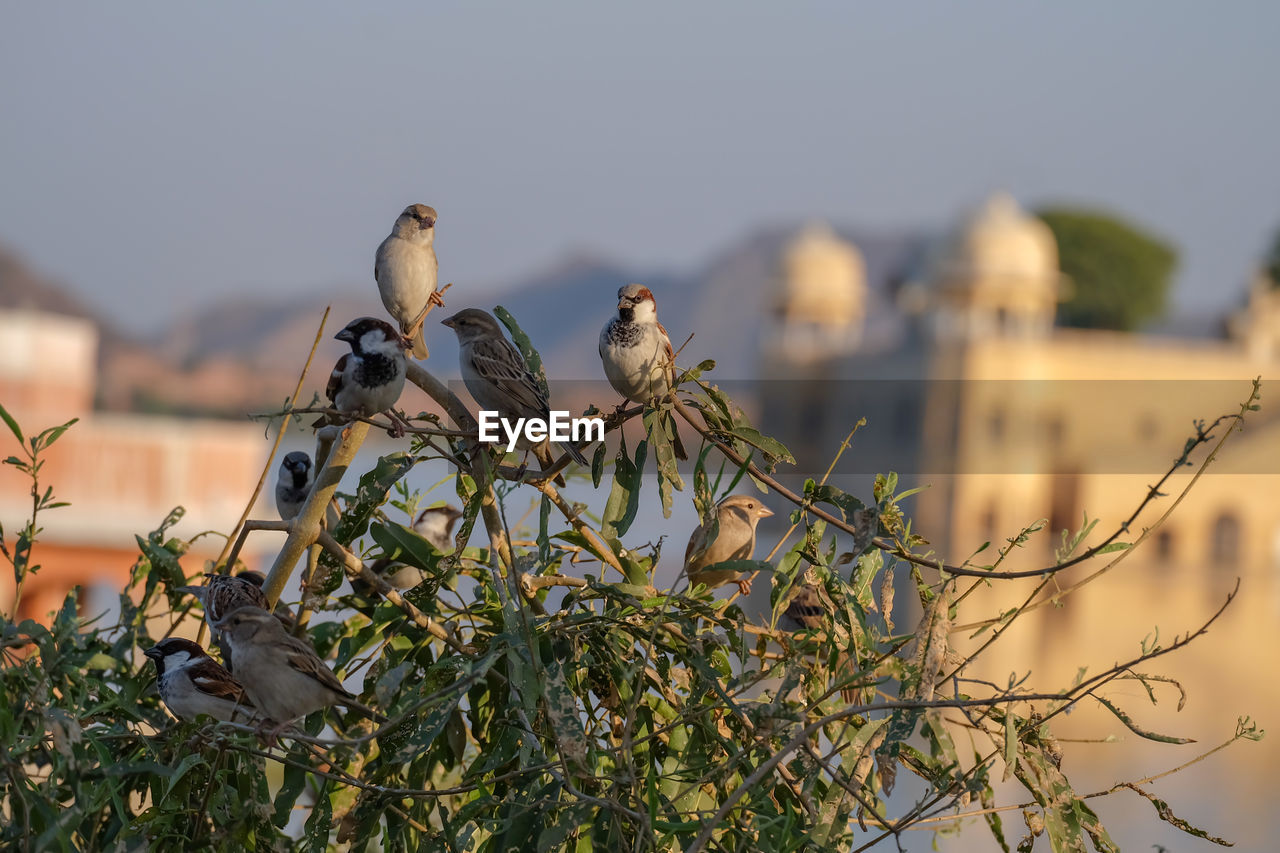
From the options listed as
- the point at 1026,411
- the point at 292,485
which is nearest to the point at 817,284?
the point at 1026,411

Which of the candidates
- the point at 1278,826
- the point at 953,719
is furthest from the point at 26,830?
the point at 1278,826

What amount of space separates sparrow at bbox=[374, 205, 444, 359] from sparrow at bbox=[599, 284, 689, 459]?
1.09 ft

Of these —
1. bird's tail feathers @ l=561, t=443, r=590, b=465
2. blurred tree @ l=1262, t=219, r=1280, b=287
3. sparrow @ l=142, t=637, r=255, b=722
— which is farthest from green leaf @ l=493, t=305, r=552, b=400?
blurred tree @ l=1262, t=219, r=1280, b=287

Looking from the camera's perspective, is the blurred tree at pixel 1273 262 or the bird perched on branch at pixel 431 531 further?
the blurred tree at pixel 1273 262

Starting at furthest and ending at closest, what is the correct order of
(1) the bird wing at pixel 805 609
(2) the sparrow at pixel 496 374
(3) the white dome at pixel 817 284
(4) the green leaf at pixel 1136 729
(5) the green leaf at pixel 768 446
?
(3) the white dome at pixel 817 284 → (1) the bird wing at pixel 805 609 → (2) the sparrow at pixel 496 374 → (5) the green leaf at pixel 768 446 → (4) the green leaf at pixel 1136 729

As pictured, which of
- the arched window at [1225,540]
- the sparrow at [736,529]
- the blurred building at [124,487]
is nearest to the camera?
the sparrow at [736,529]

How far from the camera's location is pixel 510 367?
2.56m

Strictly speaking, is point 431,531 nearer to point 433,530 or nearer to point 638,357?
point 433,530

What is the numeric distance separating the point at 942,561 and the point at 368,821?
A: 0.91 meters

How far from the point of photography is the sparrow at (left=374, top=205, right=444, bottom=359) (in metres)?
2.49

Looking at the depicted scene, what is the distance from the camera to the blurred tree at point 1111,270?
60.3 m

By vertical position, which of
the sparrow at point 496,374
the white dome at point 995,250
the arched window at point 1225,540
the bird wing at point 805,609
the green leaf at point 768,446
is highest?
the white dome at point 995,250

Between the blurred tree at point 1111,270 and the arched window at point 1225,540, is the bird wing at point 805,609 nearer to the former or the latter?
the arched window at point 1225,540

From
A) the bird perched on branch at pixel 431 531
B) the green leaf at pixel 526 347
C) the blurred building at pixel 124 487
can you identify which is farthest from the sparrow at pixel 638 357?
the blurred building at pixel 124 487
